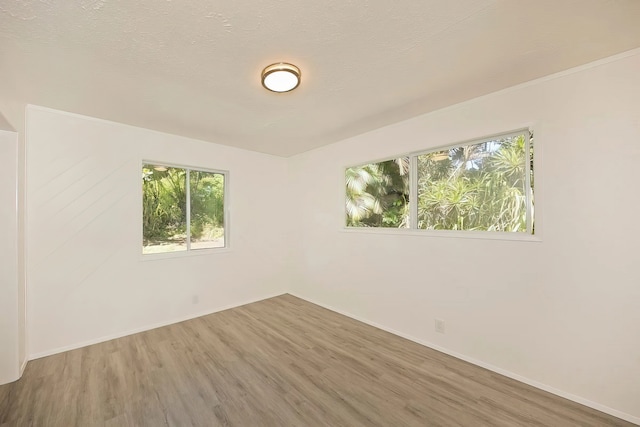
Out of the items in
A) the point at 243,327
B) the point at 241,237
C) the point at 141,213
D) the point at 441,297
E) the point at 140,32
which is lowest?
the point at 243,327

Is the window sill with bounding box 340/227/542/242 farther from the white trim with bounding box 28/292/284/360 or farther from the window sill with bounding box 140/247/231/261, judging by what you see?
the white trim with bounding box 28/292/284/360

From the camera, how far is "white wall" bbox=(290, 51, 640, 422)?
1.73 meters

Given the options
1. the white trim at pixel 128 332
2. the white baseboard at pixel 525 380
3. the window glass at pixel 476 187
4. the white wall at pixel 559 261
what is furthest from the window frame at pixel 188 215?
the window glass at pixel 476 187

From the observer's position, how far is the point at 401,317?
116 inches

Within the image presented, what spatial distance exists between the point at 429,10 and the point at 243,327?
3.48 m

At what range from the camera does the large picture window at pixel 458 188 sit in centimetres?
222

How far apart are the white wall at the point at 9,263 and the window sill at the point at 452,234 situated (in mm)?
3355

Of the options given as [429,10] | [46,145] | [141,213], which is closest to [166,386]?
A: [141,213]

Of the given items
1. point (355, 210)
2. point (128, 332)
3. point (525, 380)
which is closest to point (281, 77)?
point (355, 210)

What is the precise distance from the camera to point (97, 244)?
2.78 metres

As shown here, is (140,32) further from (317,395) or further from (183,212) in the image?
(317,395)

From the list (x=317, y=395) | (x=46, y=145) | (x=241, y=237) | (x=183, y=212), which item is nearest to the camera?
(x=317, y=395)

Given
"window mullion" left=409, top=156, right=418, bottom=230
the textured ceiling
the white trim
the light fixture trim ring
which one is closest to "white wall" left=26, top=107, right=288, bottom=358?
the white trim

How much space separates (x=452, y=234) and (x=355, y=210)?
1.40 meters
